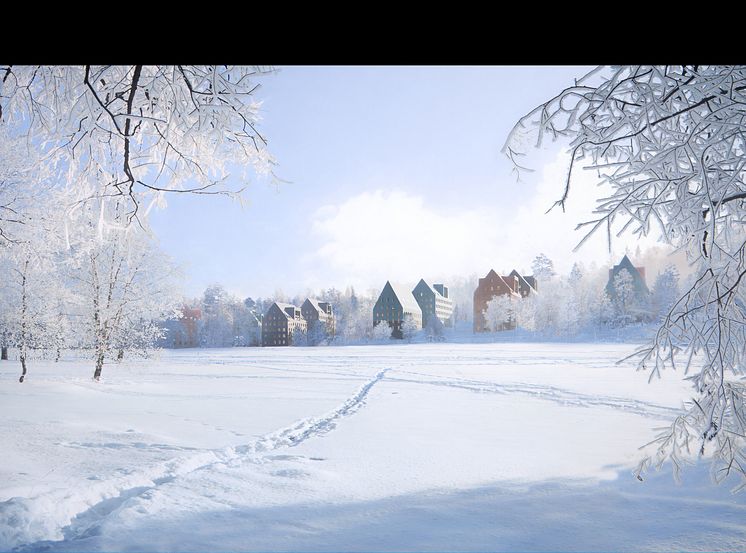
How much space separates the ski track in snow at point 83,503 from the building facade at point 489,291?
49264 mm

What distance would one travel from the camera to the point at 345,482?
4.00m

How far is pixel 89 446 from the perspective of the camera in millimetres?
5184

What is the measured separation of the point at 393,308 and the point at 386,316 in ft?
4.35

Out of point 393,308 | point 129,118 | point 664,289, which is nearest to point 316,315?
point 393,308

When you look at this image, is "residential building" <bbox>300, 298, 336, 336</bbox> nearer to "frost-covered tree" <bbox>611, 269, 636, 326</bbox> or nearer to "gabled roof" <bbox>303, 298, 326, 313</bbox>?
"gabled roof" <bbox>303, 298, 326, 313</bbox>

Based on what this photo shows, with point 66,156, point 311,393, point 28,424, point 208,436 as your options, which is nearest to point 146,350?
point 311,393

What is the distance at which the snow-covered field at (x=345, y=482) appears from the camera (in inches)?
115

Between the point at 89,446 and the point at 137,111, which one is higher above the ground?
the point at 137,111

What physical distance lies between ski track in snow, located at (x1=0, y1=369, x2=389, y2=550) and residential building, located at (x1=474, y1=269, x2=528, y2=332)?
49.2 meters

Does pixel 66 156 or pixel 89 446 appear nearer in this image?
pixel 66 156

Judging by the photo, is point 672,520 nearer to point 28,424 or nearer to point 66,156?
point 66,156
